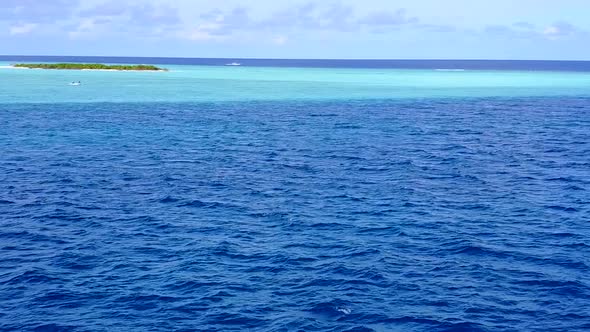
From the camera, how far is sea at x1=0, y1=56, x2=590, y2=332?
92.7 ft

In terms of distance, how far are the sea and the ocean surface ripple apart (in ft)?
0.40

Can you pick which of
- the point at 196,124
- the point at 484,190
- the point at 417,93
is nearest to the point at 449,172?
the point at 484,190

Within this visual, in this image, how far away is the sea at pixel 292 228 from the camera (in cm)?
2825

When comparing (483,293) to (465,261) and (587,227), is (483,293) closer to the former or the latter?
(465,261)

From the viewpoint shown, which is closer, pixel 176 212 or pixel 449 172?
pixel 176 212

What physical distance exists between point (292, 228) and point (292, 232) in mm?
798

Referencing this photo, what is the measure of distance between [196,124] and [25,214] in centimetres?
4530

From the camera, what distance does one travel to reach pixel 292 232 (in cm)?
3881

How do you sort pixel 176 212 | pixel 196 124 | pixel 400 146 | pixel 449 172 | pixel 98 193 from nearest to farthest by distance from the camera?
pixel 176 212 → pixel 98 193 → pixel 449 172 → pixel 400 146 → pixel 196 124

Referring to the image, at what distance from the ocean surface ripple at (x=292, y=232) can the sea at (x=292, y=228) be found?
123mm

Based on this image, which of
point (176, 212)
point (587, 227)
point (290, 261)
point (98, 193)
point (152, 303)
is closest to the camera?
point (152, 303)

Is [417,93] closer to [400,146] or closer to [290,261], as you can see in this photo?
[400,146]

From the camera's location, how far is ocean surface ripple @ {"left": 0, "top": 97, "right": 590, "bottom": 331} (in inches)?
1110

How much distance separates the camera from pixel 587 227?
4009 cm
